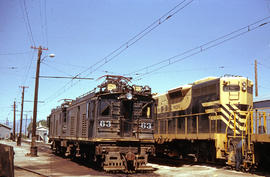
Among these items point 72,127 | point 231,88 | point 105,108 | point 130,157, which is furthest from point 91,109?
point 231,88

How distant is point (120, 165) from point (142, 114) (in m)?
2.62

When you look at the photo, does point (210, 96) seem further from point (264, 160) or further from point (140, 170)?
point (140, 170)

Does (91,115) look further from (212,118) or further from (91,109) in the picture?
(212,118)

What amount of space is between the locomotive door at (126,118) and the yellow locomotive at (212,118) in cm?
385

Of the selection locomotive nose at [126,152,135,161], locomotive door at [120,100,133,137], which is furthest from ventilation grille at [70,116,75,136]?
locomotive nose at [126,152,135,161]

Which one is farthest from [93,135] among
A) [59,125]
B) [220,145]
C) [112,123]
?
[59,125]

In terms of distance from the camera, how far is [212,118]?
48.2ft

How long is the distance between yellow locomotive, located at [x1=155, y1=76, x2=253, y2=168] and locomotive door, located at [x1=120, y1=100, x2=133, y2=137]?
3848 millimetres

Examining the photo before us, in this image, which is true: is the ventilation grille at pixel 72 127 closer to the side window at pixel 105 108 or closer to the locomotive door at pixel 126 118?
the side window at pixel 105 108

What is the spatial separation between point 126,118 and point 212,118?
424 cm

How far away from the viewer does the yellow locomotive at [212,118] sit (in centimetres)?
1362

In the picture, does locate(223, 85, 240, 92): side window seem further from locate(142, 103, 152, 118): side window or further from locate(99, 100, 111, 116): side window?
locate(99, 100, 111, 116): side window

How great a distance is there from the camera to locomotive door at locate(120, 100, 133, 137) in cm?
1352

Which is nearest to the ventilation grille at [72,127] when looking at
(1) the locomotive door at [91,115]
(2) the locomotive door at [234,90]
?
(1) the locomotive door at [91,115]
